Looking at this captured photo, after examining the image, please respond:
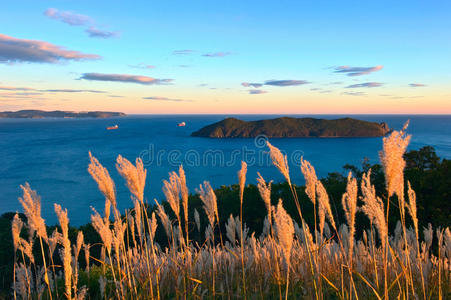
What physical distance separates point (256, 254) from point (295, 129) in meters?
160

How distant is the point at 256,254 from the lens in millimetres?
4121

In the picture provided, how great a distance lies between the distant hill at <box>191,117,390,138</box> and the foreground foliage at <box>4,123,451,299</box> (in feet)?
496

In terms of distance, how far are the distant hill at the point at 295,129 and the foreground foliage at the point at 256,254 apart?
496 feet

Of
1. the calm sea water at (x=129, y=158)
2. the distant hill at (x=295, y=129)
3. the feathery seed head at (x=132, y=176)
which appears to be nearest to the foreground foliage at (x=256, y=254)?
the feathery seed head at (x=132, y=176)

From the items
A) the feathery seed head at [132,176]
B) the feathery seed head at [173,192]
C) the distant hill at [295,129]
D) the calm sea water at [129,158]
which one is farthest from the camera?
the distant hill at [295,129]

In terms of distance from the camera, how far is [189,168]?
82.8 meters

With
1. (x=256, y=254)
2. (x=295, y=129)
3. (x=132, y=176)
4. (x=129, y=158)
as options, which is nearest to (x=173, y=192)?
(x=132, y=176)

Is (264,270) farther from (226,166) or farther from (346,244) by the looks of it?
(226,166)

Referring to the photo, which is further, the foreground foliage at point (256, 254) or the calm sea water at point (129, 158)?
the calm sea water at point (129, 158)

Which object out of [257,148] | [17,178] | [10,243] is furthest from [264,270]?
[257,148]

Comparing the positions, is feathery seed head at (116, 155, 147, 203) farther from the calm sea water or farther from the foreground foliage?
the calm sea water

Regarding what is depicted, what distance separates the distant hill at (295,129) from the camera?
153 m

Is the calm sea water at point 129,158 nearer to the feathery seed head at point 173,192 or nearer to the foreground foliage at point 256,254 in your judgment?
the foreground foliage at point 256,254

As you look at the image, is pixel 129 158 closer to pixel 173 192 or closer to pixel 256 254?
pixel 256 254
